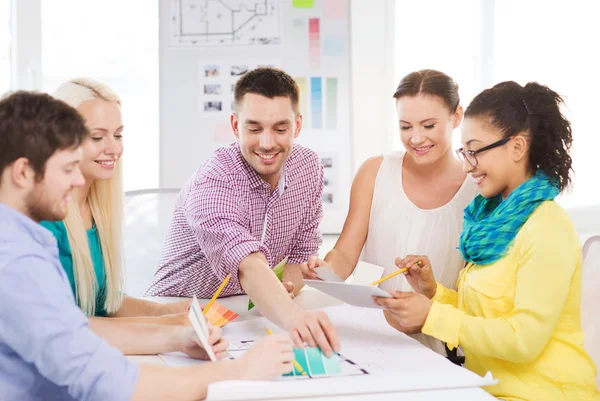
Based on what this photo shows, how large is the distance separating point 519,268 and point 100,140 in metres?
1.03

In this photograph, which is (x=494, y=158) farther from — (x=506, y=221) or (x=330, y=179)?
(x=330, y=179)

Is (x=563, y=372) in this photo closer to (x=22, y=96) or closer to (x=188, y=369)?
(x=188, y=369)

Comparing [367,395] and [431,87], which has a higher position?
[431,87]

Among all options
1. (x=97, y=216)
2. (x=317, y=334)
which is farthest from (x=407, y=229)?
(x=97, y=216)

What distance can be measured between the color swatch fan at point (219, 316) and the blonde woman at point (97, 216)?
0.07m

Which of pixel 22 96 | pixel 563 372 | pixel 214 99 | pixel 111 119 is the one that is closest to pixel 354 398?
pixel 563 372

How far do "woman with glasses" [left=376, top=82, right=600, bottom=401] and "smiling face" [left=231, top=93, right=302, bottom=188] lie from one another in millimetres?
585

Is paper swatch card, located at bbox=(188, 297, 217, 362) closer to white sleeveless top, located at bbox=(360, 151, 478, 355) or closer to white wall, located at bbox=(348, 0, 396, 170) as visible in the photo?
white sleeveless top, located at bbox=(360, 151, 478, 355)

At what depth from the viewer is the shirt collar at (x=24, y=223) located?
1118mm

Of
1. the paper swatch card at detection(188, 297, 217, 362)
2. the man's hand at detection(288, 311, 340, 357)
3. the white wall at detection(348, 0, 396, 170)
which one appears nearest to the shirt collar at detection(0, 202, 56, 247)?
the paper swatch card at detection(188, 297, 217, 362)

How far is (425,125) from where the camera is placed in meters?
2.17

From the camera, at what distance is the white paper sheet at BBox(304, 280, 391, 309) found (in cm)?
150

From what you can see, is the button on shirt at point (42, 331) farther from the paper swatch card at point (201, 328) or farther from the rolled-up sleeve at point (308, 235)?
the rolled-up sleeve at point (308, 235)

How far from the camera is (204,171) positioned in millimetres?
2176
